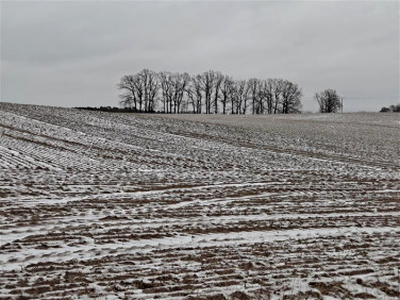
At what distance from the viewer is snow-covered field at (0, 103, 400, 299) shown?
6605mm

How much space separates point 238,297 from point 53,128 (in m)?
26.7

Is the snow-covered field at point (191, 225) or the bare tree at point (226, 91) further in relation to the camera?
the bare tree at point (226, 91)

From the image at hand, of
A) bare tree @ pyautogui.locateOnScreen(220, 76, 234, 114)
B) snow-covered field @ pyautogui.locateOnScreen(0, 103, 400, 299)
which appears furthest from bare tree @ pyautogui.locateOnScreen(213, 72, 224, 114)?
snow-covered field @ pyautogui.locateOnScreen(0, 103, 400, 299)

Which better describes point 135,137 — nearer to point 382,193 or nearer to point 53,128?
point 53,128

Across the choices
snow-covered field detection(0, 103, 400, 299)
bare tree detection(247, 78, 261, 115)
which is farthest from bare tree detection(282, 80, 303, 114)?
snow-covered field detection(0, 103, 400, 299)

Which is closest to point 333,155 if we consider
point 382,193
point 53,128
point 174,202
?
point 382,193

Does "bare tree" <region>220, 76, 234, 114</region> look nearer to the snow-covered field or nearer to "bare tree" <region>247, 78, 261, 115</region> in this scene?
"bare tree" <region>247, 78, 261, 115</region>

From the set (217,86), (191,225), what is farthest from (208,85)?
(191,225)

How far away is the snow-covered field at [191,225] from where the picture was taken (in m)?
6.61

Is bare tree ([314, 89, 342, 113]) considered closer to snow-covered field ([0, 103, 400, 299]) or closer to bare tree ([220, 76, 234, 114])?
bare tree ([220, 76, 234, 114])

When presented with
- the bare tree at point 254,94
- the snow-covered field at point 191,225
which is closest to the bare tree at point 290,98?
the bare tree at point 254,94

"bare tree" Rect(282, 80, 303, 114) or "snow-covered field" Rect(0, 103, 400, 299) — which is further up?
"bare tree" Rect(282, 80, 303, 114)

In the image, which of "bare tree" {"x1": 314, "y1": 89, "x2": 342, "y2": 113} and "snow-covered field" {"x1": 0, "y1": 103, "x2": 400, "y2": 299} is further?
"bare tree" {"x1": 314, "y1": 89, "x2": 342, "y2": 113}

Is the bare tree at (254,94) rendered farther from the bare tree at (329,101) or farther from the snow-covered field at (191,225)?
the snow-covered field at (191,225)
